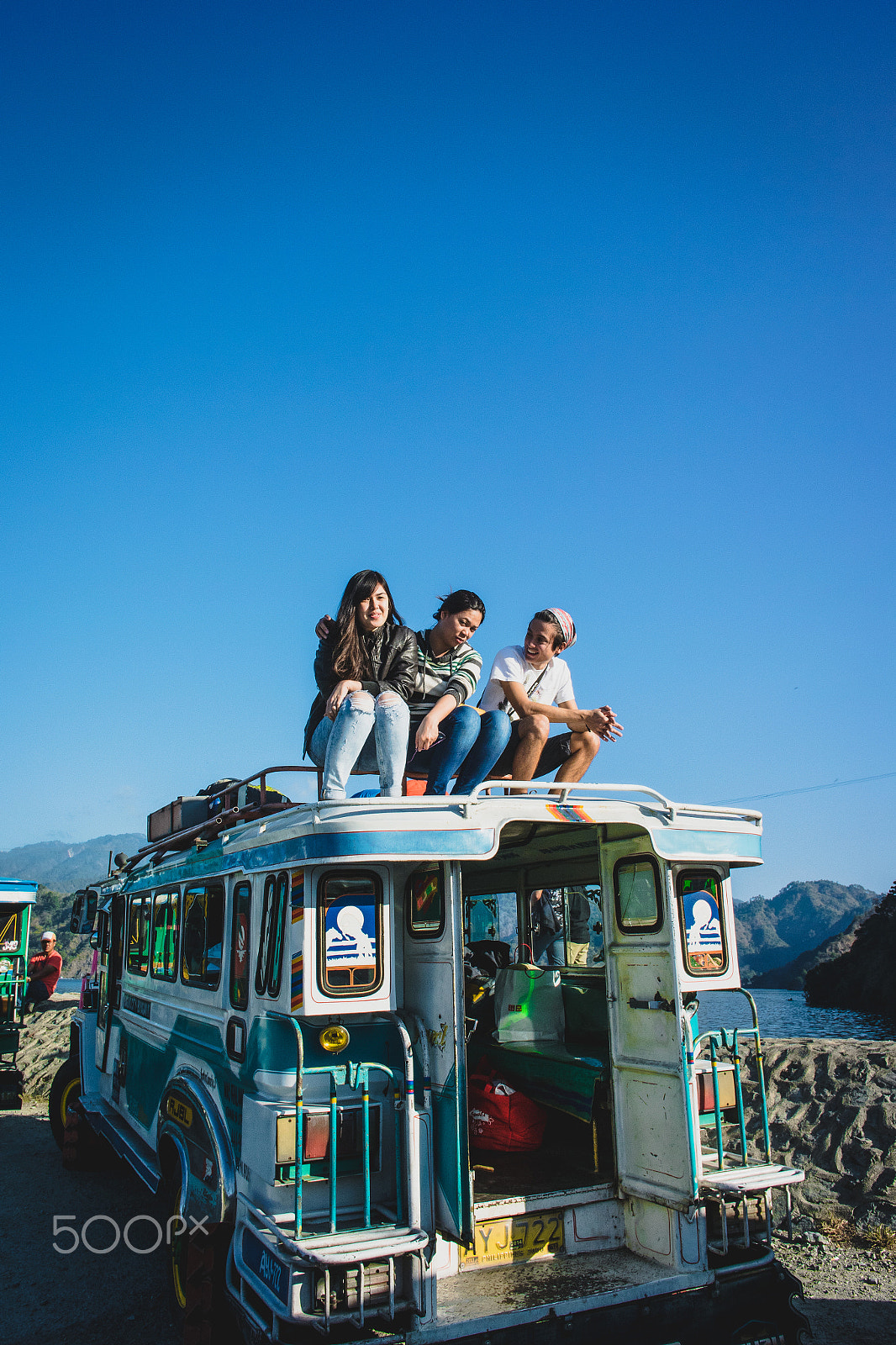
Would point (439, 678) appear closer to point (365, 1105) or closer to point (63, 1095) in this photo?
point (365, 1105)

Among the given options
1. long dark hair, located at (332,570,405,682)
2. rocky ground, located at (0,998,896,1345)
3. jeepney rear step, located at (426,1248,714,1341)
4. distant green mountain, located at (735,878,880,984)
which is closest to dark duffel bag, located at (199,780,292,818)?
long dark hair, located at (332,570,405,682)

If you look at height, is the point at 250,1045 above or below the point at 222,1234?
above

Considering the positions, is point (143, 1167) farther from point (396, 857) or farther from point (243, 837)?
point (396, 857)

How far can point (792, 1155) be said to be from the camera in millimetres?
7273

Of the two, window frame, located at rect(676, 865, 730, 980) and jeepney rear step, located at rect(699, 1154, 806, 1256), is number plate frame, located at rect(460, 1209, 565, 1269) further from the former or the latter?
window frame, located at rect(676, 865, 730, 980)

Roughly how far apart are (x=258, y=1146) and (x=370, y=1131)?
0.49 meters

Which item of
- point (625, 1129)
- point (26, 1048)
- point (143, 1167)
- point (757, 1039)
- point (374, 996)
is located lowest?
point (26, 1048)

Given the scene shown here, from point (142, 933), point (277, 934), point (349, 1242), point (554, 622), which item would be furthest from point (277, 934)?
point (142, 933)

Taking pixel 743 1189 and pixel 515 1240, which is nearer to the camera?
pixel 743 1189

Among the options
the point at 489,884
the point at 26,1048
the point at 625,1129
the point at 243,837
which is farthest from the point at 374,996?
the point at 26,1048

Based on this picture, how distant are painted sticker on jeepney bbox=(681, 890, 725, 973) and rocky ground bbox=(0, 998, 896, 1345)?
2.04 meters

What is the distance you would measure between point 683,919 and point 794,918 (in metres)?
163

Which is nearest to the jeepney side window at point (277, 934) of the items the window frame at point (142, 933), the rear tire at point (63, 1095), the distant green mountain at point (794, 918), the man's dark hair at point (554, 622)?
the man's dark hair at point (554, 622)

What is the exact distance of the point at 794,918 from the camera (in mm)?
150750
